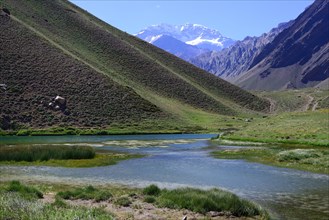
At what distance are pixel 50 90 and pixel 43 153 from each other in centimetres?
8850

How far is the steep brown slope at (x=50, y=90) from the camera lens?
126m

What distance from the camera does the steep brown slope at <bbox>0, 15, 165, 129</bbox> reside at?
126 metres

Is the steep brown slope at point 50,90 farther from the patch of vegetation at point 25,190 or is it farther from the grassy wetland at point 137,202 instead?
the grassy wetland at point 137,202

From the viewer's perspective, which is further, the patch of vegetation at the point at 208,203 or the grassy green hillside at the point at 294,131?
the grassy green hillside at the point at 294,131

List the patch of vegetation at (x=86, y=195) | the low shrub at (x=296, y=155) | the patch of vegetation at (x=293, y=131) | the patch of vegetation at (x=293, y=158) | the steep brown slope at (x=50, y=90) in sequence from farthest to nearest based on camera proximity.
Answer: the steep brown slope at (x=50, y=90), the patch of vegetation at (x=293, y=131), the low shrub at (x=296, y=155), the patch of vegetation at (x=293, y=158), the patch of vegetation at (x=86, y=195)

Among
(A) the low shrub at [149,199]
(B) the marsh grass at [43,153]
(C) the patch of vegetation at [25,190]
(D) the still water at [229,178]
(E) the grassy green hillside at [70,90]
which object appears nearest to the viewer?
(C) the patch of vegetation at [25,190]

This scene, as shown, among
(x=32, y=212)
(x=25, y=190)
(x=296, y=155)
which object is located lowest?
(x=25, y=190)

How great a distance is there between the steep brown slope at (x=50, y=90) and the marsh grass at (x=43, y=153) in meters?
64.5

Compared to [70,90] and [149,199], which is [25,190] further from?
[70,90]

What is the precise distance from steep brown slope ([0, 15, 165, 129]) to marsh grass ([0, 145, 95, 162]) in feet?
212

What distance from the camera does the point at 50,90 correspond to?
456ft

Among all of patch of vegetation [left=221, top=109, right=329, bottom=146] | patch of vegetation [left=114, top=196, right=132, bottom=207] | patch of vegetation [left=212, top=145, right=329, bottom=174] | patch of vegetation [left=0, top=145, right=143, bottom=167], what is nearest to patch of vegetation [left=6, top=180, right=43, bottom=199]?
patch of vegetation [left=114, top=196, right=132, bottom=207]

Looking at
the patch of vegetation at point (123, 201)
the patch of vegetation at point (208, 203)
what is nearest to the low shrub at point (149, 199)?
the patch of vegetation at point (208, 203)

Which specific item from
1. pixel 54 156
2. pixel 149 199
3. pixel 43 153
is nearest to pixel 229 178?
pixel 149 199
